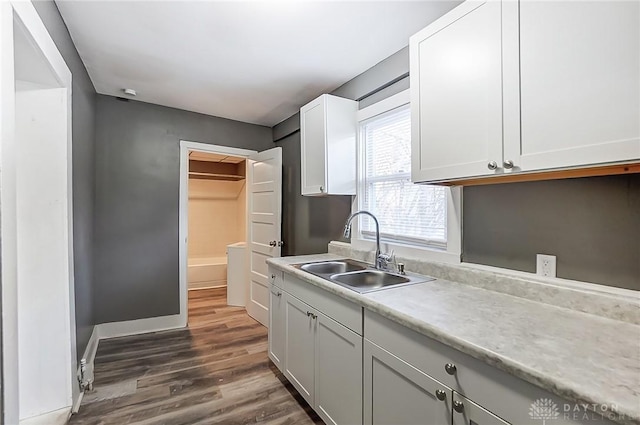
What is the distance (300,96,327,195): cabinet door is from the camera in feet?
7.82

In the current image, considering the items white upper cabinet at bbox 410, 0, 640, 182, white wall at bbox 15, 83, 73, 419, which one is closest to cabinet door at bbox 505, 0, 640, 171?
white upper cabinet at bbox 410, 0, 640, 182

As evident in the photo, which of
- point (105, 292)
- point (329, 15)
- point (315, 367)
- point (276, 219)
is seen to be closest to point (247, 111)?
point (276, 219)

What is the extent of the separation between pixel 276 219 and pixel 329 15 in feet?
6.72

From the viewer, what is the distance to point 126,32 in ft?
6.26

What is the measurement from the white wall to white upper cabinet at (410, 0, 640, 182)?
2045mm

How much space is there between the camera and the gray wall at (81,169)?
1764 millimetres

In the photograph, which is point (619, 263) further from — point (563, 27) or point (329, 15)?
point (329, 15)

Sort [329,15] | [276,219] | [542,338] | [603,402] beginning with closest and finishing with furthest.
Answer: [603,402], [542,338], [329,15], [276,219]

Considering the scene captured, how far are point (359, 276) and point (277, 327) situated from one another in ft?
2.73

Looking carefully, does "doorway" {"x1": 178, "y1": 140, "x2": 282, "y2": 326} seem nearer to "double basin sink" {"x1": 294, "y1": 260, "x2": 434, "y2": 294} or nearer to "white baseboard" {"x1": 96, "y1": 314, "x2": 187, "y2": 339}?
"white baseboard" {"x1": 96, "y1": 314, "x2": 187, "y2": 339}

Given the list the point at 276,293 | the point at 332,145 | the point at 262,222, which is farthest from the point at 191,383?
the point at 332,145

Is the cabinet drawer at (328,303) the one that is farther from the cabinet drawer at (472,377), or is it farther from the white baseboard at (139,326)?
the white baseboard at (139,326)

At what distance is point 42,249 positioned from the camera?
5.54 feet

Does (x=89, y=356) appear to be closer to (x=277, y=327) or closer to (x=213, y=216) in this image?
(x=277, y=327)
